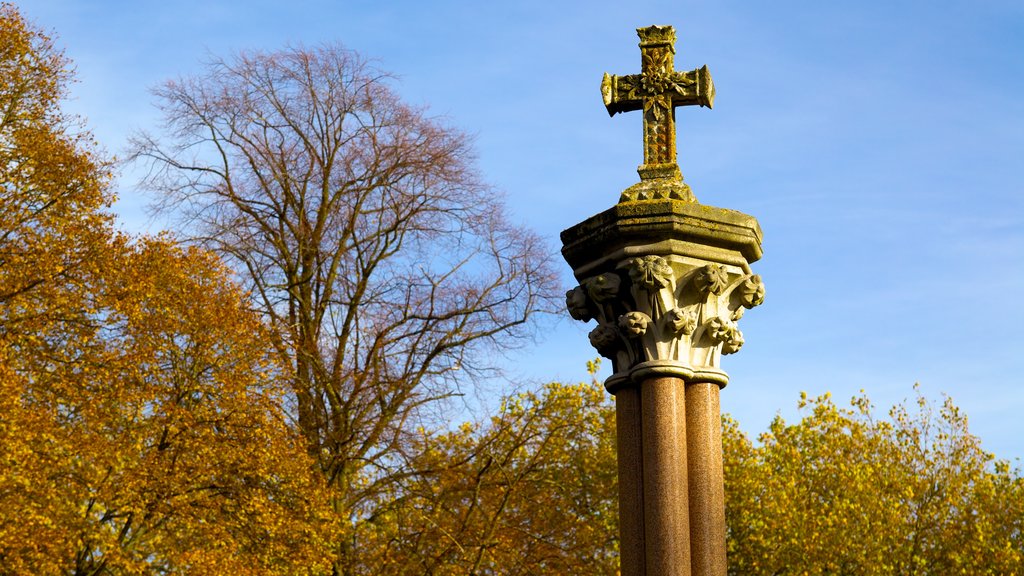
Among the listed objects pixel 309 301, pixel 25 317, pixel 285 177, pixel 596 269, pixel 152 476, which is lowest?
pixel 596 269

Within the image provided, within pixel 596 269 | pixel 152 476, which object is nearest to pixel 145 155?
pixel 152 476

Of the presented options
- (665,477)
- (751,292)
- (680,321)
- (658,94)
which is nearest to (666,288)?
(680,321)

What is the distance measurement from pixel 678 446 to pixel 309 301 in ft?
58.4

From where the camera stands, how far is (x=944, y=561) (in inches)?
1180

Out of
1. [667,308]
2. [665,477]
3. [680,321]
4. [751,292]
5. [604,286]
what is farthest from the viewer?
[751,292]

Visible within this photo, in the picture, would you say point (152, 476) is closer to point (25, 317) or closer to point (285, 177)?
point (25, 317)

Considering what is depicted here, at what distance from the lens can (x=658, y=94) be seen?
9.65 meters

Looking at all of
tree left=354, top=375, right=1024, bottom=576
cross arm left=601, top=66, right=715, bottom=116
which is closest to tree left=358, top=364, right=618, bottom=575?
tree left=354, top=375, right=1024, bottom=576

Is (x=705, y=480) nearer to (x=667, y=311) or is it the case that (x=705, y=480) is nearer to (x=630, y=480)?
(x=630, y=480)

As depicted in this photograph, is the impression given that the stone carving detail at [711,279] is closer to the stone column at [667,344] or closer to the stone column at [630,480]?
the stone column at [667,344]

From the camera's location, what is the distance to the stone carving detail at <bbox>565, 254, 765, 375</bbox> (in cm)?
877

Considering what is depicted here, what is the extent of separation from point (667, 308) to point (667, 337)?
0.59ft

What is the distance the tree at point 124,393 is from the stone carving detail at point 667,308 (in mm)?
11449

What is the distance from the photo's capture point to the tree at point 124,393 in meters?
19.4
